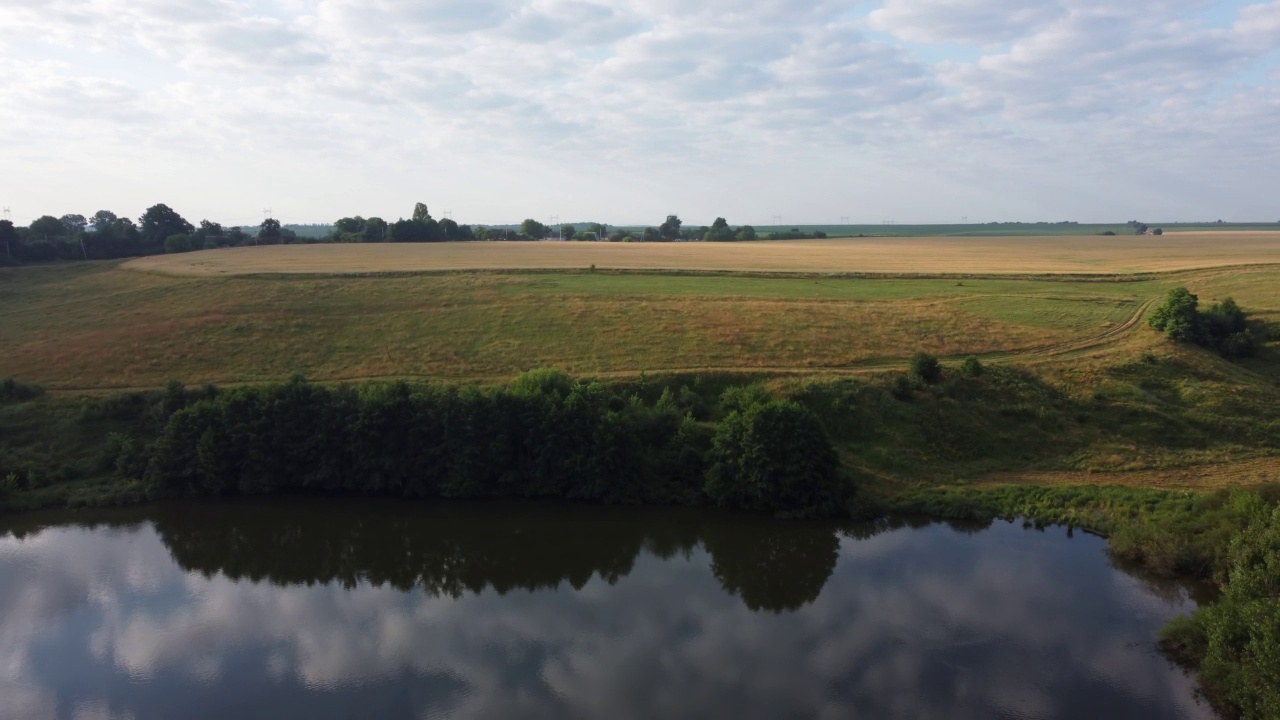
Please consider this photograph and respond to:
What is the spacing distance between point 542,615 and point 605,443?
8.92 metres

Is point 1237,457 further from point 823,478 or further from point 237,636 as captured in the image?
point 237,636

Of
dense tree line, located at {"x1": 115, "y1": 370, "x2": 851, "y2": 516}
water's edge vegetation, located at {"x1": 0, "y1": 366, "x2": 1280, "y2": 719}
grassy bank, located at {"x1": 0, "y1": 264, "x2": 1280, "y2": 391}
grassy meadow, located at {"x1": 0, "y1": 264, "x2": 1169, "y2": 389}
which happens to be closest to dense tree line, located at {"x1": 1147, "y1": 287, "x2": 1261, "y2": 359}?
grassy bank, located at {"x1": 0, "y1": 264, "x2": 1280, "y2": 391}

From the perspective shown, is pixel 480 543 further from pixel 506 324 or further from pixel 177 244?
pixel 177 244

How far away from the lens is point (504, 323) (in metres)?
44.9

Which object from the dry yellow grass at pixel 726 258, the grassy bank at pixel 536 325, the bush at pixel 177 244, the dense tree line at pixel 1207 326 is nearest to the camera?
the grassy bank at pixel 536 325

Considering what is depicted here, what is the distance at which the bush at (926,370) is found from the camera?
3616 centimetres

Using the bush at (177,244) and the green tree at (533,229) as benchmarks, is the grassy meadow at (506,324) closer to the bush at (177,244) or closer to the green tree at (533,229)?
the bush at (177,244)

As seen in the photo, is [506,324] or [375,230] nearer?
[506,324]

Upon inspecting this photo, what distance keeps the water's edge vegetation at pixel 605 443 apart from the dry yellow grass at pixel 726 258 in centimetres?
2665

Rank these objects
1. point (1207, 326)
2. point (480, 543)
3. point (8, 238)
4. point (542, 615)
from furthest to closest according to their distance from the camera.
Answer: point (8, 238) < point (1207, 326) < point (480, 543) < point (542, 615)

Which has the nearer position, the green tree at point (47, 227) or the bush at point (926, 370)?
the bush at point (926, 370)

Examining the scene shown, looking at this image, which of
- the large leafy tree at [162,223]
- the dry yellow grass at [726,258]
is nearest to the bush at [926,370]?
the dry yellow grass at [726,258]

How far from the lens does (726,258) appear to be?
7231 cm

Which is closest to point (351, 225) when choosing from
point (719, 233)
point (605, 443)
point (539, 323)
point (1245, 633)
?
point (719, 233)
